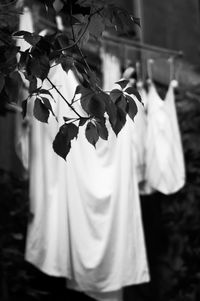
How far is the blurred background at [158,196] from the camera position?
13.1ft

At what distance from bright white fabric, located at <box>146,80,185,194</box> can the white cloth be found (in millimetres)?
376

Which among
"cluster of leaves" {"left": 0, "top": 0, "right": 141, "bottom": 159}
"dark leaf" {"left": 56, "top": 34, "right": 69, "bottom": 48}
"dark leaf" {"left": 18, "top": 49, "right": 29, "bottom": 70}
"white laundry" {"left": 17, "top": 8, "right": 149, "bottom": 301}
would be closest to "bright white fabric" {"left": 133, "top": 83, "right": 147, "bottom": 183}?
"white laundry" {"left": 17, "top": 8, "right": 149, "bottom": 301}

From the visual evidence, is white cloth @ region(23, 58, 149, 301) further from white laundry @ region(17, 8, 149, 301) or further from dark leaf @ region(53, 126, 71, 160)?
dark leaf @ region(53, 126, 71, 160)

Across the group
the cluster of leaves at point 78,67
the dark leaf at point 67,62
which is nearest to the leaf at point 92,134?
the cluster of leaves at point 78,67

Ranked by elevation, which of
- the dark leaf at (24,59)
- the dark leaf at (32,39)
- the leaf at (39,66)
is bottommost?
the leaf at (39,66)

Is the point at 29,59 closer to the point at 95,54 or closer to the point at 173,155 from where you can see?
the point at 173,155

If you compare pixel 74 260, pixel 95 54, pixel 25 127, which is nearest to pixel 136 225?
pixel 74 260

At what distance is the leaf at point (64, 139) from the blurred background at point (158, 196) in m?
1.99

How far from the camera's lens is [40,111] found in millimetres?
2016

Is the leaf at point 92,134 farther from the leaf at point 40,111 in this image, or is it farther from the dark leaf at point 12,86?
the dark leaf at point 12,86

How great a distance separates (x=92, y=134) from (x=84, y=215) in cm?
181

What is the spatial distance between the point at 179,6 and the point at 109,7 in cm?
413

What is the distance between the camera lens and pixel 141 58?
5023 mm

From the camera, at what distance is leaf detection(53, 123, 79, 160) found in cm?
201
